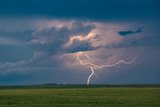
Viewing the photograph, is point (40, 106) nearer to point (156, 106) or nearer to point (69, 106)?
point (69, 106)

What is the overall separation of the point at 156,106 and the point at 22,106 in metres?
13.4

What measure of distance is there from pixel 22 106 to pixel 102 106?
8.12 metres

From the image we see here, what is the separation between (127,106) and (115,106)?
1294 millimetres

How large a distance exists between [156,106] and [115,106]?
410cm

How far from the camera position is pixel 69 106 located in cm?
3666

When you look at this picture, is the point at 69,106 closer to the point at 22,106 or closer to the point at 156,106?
the point at 22,106

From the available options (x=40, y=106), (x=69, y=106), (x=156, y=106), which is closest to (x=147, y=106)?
(x=156, y=106)

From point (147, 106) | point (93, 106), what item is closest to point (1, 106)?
point (93, 106)

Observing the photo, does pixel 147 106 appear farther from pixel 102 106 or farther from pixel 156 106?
pixel 102 106

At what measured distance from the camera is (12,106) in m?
36.6

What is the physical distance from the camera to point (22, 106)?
36250 mm

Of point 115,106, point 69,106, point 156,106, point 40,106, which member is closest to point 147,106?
point 156,106

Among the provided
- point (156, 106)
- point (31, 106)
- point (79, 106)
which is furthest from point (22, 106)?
point (156, 106)

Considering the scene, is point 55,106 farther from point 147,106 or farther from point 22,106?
point 147,106
